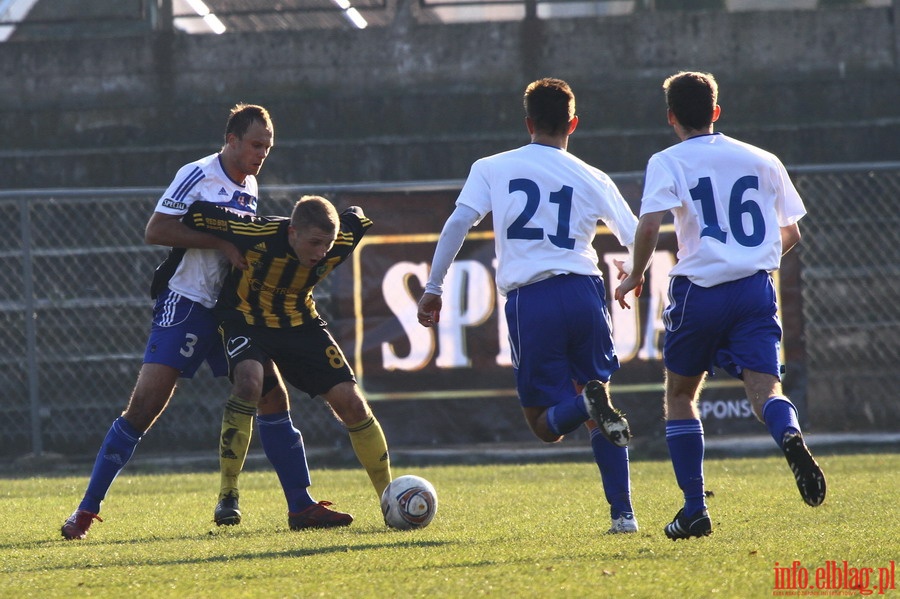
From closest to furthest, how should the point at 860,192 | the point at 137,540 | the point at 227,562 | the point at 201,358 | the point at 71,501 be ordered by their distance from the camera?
the point at 227,562, the point at 137,540, the point at 201,358, the point at 71,501, the point at 860,192

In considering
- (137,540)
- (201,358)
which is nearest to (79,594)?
(137,540)

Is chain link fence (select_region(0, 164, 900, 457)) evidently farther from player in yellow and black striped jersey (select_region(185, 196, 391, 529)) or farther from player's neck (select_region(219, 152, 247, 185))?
player in yellow and black striped jersey (select_region(185, 196, 391, 529))

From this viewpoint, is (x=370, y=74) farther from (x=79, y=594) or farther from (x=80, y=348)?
(x=79, y=594)

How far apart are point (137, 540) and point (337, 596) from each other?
205cm

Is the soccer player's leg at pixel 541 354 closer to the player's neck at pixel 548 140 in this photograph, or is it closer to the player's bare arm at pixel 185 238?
the player's neck at pixel 548 140

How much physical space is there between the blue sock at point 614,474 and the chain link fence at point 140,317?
4.74 metres

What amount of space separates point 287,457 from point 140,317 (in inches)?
180

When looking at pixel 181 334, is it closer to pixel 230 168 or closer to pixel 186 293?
pixel 186 293

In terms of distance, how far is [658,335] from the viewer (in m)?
9.89

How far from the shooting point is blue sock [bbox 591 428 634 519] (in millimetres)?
5508

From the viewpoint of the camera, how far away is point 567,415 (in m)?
5.30

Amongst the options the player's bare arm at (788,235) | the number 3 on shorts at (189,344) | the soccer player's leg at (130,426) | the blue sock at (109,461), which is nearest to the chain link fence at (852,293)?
the player's bare arm at (788,235)

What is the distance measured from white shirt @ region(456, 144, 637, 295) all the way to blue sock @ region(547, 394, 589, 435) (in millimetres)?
564

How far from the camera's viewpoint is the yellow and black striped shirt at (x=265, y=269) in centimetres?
595
